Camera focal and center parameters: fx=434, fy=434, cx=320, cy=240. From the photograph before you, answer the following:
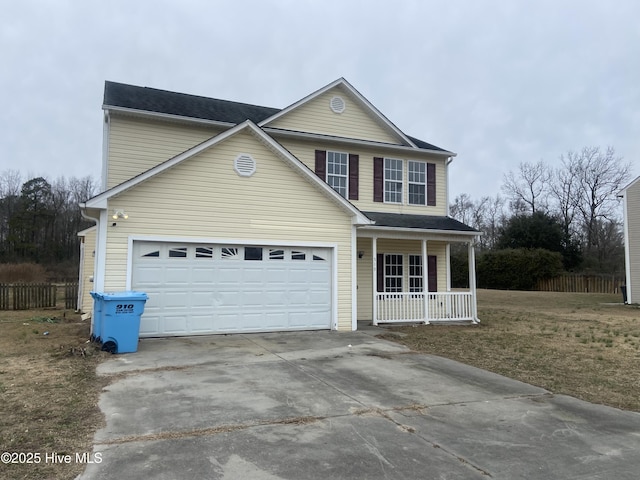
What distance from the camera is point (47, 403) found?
5.24m

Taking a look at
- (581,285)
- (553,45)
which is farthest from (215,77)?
(581,285)

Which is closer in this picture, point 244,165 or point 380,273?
point 244,165

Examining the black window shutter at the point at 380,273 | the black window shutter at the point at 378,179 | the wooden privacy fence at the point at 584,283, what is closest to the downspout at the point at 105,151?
the black window shutter at the point at 378,179

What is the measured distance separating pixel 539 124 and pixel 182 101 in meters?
35.2

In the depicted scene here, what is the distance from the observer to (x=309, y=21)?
19.0 metres

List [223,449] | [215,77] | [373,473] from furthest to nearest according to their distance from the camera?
1. [215,77]
2. [223,449]
3. [373,473]

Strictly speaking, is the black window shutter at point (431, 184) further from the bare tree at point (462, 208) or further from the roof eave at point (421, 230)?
the bare tree at point (462, 208)

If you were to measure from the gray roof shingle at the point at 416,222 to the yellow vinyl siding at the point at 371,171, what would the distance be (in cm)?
27

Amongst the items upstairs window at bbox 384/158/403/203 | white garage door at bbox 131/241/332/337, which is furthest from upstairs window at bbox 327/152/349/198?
white garage door at bbox 131/241/332/337

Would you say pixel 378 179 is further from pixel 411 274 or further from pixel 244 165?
pixel 244 165

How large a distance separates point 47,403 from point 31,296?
16.2m

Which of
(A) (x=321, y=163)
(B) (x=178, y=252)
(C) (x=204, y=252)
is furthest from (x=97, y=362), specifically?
(A) (x=321, y=163)

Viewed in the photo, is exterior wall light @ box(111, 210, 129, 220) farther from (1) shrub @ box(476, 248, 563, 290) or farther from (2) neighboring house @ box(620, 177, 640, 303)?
(1) shrub @ box(476, 248, 563, 290)

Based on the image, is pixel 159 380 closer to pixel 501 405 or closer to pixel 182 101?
pixel 501 405
